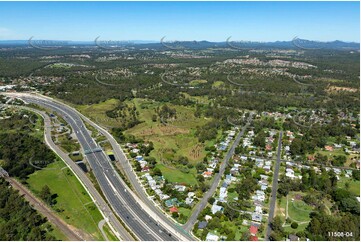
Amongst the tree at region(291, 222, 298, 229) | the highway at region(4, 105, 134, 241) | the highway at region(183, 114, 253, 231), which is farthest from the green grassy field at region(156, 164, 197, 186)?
the tree at region(291, 222, 298, 229)

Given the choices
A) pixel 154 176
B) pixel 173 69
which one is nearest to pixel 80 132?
pixel 154 176

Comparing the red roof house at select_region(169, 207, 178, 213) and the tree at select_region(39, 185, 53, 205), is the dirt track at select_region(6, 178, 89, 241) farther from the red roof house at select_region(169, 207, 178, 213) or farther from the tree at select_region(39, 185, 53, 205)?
the red roof house at select_region(169, 207, 178, 213)

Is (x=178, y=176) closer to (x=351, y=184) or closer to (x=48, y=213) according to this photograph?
(x=48, y=213)

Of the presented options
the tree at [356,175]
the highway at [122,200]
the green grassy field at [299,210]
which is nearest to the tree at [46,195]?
the highway at [122,200]

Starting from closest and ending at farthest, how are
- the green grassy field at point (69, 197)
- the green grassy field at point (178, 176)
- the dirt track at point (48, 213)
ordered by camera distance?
the dirt track at point (48, 213) → the green grassy field at point (69, 197) → the green grassy field at point (178, 176)

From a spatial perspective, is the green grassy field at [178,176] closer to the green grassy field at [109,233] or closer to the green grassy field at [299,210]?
the green grassy field at [109,233]

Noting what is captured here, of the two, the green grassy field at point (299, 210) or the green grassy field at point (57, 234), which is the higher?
the green grassy field at point (57, 234)

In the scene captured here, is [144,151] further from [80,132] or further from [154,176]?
[80,132]
